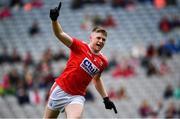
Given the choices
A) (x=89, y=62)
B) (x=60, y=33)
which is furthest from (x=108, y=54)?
(x=60, y=33)

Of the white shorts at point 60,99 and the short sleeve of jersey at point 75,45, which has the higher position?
the short sleeve of jersey at point 75,45

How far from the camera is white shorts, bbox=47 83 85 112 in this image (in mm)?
8172

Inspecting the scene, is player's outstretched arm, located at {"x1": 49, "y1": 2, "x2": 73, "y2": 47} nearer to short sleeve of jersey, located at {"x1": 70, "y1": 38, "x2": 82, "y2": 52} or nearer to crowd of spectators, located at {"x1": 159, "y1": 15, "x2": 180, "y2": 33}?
short sleeve of jersey, located at {"x1": 70, "y1": 38, "x2": 82, "y2": 52}

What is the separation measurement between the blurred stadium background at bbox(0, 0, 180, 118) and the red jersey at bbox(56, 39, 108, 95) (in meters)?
10.5

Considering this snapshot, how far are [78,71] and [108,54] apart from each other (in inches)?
557

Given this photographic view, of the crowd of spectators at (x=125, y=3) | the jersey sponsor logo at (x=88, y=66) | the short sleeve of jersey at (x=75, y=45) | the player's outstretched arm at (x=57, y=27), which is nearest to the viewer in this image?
the player's outstretched arm at (x=57, y=27)

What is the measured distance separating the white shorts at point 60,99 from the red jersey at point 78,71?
0.19ft

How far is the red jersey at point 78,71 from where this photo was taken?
819cm

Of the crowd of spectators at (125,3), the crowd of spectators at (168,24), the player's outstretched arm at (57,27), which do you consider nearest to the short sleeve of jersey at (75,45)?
the player's outstretched arm at (57,27)

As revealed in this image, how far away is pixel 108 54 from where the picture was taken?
A: 22.3m

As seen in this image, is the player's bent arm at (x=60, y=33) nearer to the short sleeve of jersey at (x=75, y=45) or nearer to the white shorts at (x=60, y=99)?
the short sleeve of jersey at (x=75, y=45)

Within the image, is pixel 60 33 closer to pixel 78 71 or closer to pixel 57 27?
pixel 57 27

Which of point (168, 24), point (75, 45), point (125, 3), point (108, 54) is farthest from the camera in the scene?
point (125, 3)

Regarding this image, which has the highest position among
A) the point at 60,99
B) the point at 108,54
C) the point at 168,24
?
the point at 60,99
